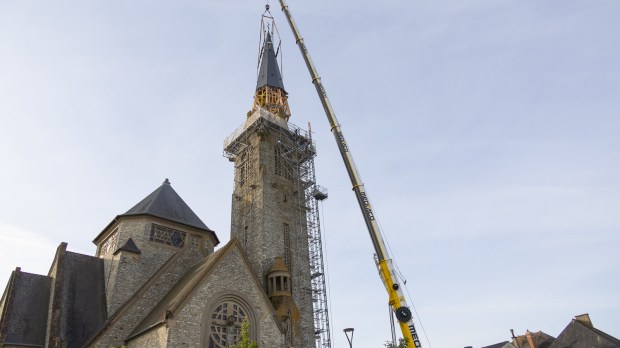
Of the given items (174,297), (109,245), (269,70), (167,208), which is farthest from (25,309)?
(269,70)

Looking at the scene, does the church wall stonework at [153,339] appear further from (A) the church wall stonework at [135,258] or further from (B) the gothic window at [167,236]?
(B) the gothic window at [167,236]

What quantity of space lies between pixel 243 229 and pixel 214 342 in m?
14.3

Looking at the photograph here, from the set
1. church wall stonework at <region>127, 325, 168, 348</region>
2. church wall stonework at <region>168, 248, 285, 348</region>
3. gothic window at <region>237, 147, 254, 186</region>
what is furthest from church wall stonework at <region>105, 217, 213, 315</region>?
gothic window at <region>237, 147, 254, 186</region>

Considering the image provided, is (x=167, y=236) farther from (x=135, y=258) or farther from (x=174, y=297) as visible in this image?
(x=174, y=297)

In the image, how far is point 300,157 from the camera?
40000 millimetres

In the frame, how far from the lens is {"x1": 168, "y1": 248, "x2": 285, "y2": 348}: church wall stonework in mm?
20922

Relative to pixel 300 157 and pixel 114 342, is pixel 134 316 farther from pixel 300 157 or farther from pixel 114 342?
pixel 300 157

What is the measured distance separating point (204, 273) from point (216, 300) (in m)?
1.34

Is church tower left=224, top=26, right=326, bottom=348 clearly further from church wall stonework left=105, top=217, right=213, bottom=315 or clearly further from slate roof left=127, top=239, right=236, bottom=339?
slate roof left=127, top=239, right=236, bottom=339

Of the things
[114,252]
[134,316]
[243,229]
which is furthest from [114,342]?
[243,229]

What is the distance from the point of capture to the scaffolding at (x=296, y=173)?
34281 millimetres

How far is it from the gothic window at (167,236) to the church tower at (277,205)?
11.8 ft

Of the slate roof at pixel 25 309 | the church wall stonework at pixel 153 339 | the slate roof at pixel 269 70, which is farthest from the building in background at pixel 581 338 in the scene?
the slate roof at pixel 25 309

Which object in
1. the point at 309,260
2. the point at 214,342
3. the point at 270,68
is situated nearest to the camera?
the point at 214,342
